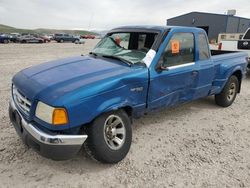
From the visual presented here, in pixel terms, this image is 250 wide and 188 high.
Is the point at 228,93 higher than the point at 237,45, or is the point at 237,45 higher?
the point at 237,45

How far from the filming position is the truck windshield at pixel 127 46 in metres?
3.74

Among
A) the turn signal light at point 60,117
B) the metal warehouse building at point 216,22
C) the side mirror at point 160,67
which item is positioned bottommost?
the turn signal light at point 60,117

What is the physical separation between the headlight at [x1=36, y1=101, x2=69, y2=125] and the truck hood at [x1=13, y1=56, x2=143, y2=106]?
7 centimetres

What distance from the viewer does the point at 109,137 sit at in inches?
125

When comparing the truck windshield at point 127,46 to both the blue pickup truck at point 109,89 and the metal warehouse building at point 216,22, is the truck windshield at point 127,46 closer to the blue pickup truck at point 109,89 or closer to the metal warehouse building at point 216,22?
the blue pickup truck at point 109,89

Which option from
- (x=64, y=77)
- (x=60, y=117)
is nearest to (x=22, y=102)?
(x=64, y=77)

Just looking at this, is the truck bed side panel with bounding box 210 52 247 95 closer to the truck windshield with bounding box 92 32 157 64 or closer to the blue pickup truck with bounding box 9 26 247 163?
the blue pickup truck with bounding box 9 26 247 163

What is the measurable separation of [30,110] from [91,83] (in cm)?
78

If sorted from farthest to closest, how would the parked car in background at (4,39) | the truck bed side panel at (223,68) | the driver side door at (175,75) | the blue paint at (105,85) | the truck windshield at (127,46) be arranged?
the parked car in background at (4,39) → the truck bed side panel at (223,68) → the truck windshield at (127,46) → the driver side door at (175,75) → the blue paint at (105,85)

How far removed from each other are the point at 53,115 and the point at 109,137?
2.94 feet

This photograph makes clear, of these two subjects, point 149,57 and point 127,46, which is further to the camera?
point 127,46

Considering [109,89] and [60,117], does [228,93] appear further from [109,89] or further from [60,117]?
[60,117]

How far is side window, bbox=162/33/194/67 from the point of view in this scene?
3.76 m

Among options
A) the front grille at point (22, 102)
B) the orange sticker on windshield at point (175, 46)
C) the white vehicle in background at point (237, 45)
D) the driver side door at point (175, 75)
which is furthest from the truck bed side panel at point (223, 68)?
the front grille at point (22, 102)
